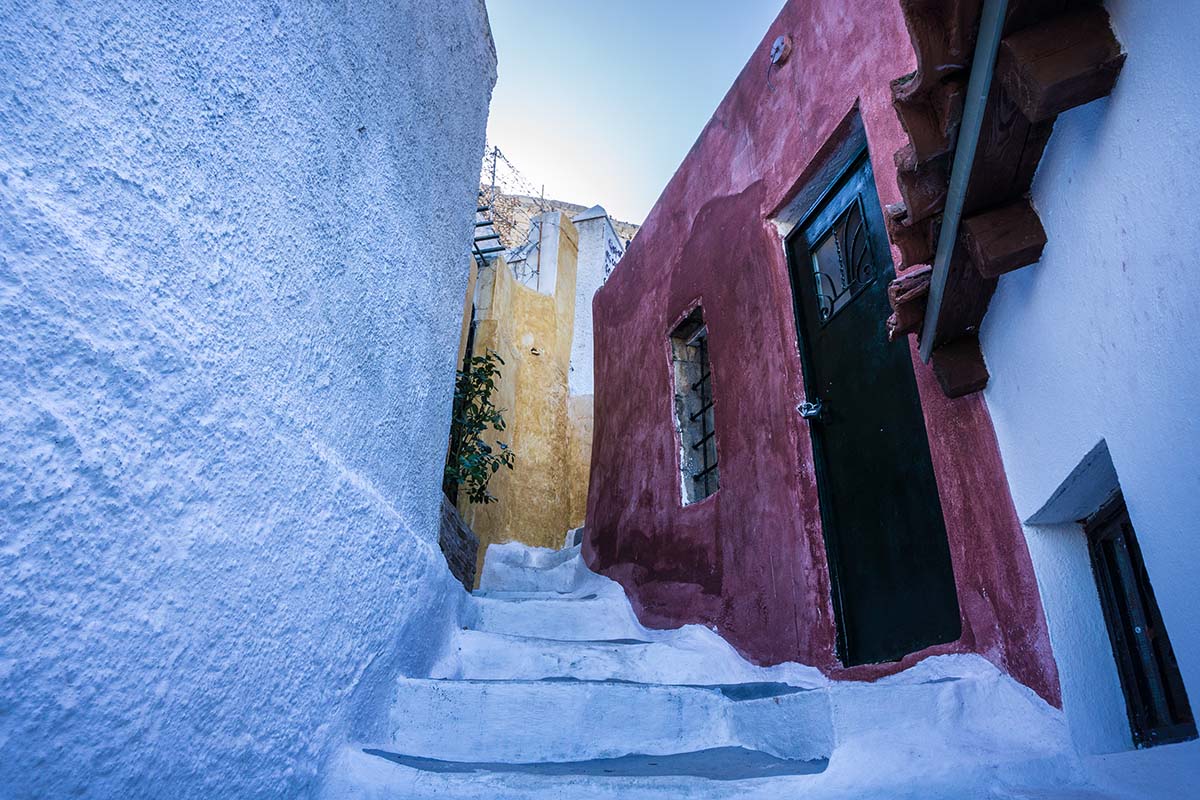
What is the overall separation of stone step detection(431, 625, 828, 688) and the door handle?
1.03m

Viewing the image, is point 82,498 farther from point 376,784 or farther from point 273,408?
point 376,784

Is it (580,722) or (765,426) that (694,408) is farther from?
(580,722)

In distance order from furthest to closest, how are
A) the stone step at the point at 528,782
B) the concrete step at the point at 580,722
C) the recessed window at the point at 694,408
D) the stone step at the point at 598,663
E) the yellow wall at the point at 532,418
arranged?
the yellow wall at the point at 532,418, the recessed window at the point at 694,408, the stone step at the point at 598,663, the concrete step at the point at 580,722, the stone step at the point at 528,782

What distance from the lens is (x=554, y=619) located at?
3.26 meters

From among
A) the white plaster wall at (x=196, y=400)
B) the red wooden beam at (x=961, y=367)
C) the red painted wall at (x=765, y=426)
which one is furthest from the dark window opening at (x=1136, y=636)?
the white plaster wall at (x=196, y=400)

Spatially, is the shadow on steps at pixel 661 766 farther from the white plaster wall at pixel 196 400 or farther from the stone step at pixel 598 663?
the stone step at pixel 598 663

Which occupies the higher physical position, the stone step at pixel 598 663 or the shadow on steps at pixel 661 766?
the stone step at pixel 598 663

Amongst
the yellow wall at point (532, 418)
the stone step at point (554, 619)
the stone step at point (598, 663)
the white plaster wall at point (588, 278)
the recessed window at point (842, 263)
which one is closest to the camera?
the stone step at point (598, 663)

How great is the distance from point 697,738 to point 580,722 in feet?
1.23

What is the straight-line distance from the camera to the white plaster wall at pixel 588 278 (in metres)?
9.85

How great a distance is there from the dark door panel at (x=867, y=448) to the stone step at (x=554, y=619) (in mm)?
1223

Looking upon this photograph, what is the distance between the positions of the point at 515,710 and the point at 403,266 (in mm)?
1366

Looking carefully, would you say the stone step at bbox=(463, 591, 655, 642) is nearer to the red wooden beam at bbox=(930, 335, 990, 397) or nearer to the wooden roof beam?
the red wooden beam at bbox=(930, 335, 990, 397)

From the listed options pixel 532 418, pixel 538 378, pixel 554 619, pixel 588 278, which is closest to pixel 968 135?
pixel 554 619
